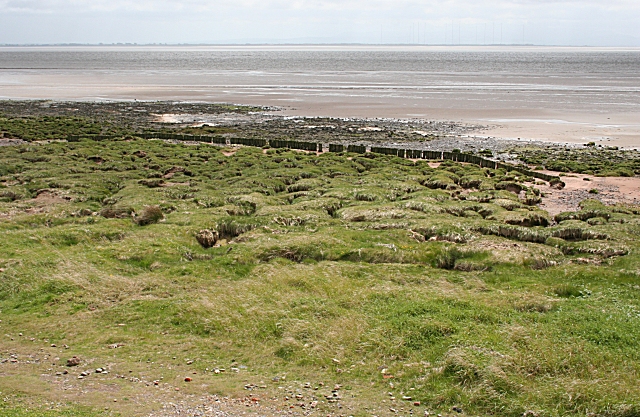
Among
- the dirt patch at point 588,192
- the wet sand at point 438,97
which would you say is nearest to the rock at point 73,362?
the dirt patch at point 588,192

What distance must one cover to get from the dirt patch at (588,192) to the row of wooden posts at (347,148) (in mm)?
2331

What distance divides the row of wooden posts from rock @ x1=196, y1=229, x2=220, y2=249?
25.9m

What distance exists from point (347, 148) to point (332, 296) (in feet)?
115

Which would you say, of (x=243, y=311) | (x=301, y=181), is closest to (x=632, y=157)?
(x=301, y=181)

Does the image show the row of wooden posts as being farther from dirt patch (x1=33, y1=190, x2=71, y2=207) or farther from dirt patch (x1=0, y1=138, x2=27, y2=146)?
dirt patch (x1=33, y1=190, x2=71, y2=207)

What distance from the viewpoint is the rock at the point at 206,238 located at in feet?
68.5

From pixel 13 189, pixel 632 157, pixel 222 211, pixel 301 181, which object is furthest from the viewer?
pixel 632 157

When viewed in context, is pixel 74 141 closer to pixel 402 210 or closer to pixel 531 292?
pixel 402 210

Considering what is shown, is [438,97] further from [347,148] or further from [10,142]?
[10,142]

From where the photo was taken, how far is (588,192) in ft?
113

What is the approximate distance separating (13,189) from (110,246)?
44.0ft

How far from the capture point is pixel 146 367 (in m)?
11.7


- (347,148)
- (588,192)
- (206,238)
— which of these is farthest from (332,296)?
(347,148)

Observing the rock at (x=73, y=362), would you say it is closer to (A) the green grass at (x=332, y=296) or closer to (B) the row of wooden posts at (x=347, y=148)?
(A) the green grass at (x=332, y=296)
